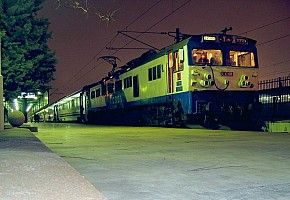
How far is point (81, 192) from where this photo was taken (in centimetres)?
329

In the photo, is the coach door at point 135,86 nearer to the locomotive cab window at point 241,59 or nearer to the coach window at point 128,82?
the coach window at point 128,82

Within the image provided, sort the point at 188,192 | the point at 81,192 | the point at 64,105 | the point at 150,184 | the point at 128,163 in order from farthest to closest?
1. the point at 64,105
2. the point at 128,163
3. the point at 150,184
4. the point at 188,192
5. the point at 81,192

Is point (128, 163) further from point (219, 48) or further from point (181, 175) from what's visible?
point (219, 48)

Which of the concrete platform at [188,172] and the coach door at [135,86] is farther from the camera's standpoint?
the coach door at [135,86]

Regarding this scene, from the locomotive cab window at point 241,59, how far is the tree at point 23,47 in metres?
9.41

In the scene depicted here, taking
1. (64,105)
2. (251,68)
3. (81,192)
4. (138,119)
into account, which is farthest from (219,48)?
(64,105)

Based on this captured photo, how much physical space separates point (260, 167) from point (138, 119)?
18.1 m

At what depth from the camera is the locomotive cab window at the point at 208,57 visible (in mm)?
16791

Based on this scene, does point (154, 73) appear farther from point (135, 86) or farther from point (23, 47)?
point (23, 47)

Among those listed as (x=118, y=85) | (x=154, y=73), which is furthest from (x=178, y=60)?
(x=118, y=85)

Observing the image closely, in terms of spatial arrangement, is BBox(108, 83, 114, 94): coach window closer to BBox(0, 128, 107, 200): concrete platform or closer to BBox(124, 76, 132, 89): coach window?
BBox(124, 76, 132, 89): coach window

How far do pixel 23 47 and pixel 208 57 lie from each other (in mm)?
8698

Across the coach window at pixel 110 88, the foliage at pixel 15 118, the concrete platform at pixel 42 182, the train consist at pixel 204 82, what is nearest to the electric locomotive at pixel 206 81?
the train consist at pixel 204 82

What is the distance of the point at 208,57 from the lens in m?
17.1
